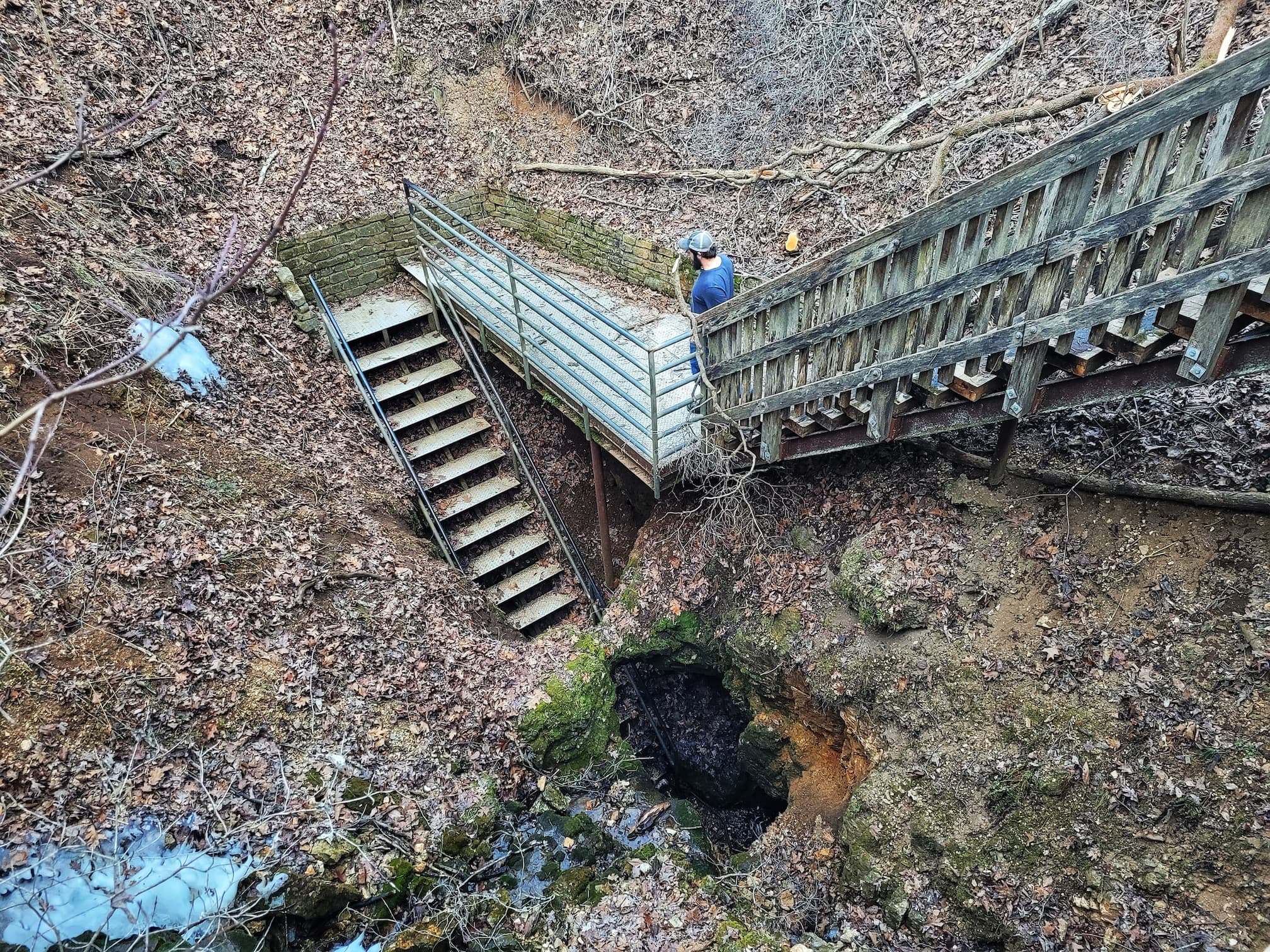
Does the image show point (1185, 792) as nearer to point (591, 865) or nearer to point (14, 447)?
point (591, 865)

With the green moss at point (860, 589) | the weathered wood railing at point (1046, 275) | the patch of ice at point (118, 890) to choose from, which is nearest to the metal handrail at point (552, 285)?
the weathered wood railing at point (1046, 275)

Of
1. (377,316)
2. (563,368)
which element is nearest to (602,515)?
(563,368)

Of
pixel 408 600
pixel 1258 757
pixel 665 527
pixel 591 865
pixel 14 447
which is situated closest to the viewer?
pixel 1258 757

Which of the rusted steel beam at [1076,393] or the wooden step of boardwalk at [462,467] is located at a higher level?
the wooden step of boardwalk at [462,467]

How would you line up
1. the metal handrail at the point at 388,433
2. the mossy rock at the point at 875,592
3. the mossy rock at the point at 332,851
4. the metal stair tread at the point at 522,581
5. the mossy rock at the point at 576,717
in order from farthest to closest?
the metal stair tread at the point at 522,581 → the metal handrail at the point at 388,433 → the mossy rock at the point at 576,717 → the mossy rock at the point at 875,592 → the mossy rock at the point at 332,851

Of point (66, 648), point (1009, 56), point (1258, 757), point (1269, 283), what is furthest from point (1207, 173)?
point (66, 648)

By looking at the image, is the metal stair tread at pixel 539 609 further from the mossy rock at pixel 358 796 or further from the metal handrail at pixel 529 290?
the metal handrail at pixel 529 290
